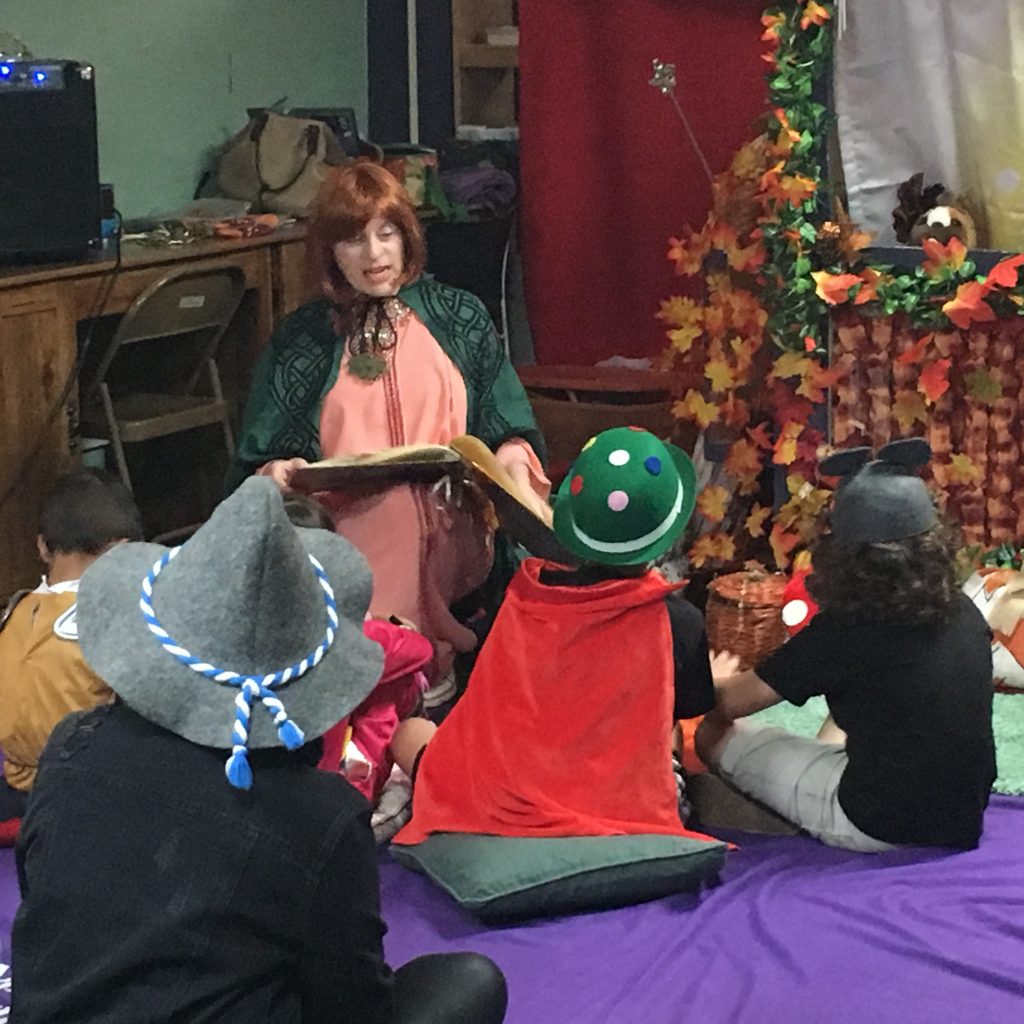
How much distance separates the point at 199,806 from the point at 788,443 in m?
2.24

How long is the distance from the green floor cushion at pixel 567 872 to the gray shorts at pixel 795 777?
21 centimetres

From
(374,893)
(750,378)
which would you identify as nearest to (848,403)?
(750,378)

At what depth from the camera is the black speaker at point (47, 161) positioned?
3312 millimetres

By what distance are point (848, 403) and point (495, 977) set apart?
194 centimetres

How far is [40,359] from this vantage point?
337cm

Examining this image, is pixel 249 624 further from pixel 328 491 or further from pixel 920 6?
pixel 920 6

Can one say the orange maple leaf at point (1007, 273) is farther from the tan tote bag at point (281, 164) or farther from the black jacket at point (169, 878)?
the black jacket at point (169, 878)

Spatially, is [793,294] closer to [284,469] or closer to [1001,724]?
[1001,724]

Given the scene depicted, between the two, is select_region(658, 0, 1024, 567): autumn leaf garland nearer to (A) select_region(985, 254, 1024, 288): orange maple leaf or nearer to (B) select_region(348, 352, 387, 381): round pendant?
(A) select_region(985, 254, 1024, 288): orange maple leaf

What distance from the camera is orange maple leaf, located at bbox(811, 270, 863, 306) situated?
330 centimetres

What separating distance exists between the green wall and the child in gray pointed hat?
277 cm

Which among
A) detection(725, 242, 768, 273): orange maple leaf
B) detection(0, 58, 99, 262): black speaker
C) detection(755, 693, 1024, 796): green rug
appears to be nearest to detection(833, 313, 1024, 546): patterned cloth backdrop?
detection(725, 242, 768, 273): orange maple leaf

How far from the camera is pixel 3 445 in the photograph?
335 cm

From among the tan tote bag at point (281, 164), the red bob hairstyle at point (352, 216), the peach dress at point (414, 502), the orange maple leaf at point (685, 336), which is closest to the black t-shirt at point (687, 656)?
the peach dress at point (414, 502)
